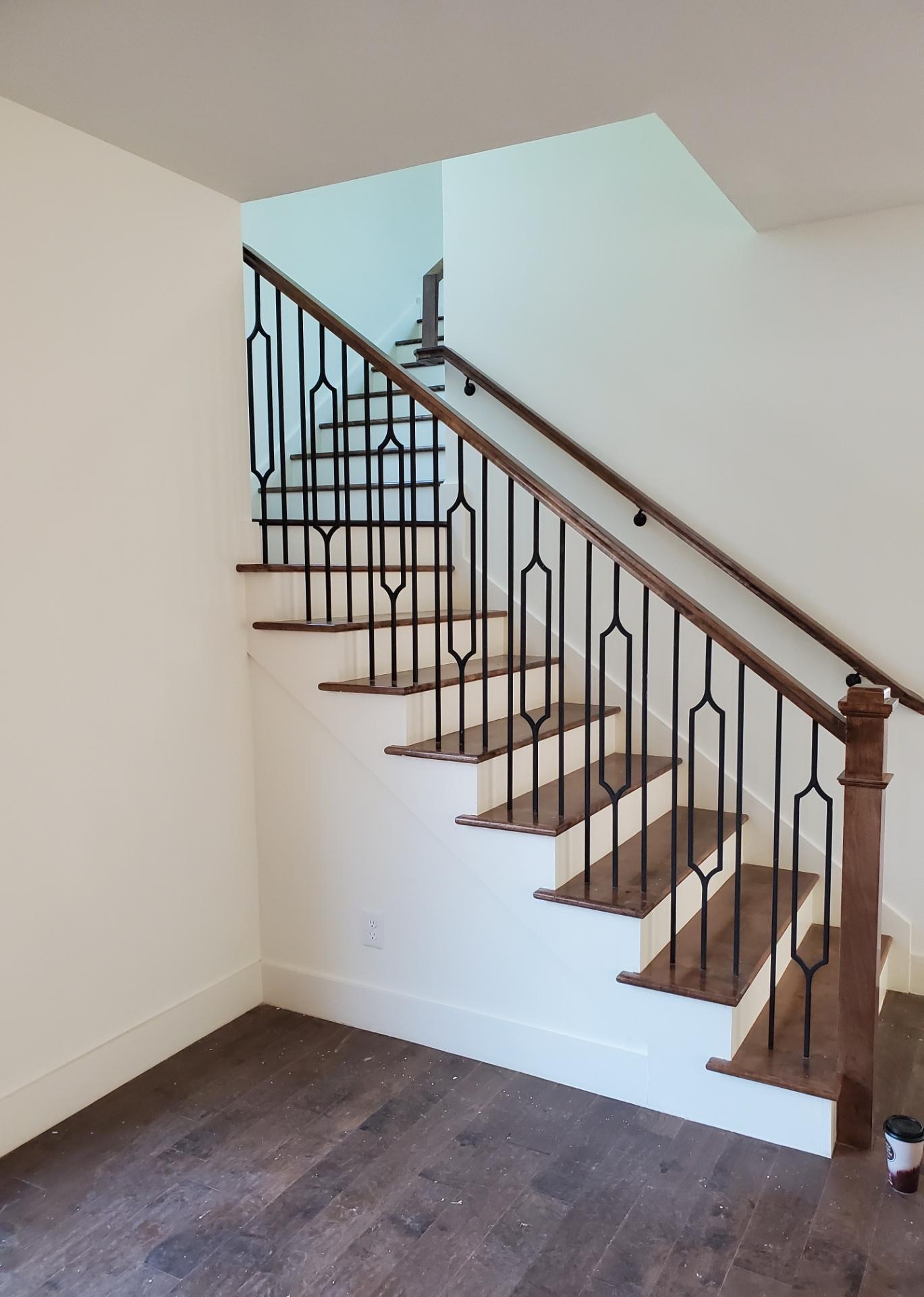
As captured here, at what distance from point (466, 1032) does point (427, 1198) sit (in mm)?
618

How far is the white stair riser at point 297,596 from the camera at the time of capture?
2896mm

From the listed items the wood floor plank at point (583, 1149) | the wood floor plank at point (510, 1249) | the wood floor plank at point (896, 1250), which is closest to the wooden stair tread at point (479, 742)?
the wood floor plank at point (583, 1149)

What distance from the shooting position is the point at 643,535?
3330 mm

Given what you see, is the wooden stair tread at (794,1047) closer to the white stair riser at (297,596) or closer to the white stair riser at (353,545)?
the white stair riser at (297,596)

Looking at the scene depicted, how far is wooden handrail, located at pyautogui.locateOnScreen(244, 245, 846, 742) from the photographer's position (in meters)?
2.11

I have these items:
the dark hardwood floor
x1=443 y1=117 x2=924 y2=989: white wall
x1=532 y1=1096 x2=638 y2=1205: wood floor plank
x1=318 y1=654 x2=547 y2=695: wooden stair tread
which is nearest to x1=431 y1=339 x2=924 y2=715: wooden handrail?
x1=443 y1=117 x2=924 y2=989: white wall

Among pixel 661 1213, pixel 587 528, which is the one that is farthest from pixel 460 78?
pixel 661 1213

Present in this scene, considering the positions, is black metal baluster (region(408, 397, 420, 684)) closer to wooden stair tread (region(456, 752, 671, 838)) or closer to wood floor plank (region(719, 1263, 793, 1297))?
wooden stair tread (region(456, 752, 671, 838))

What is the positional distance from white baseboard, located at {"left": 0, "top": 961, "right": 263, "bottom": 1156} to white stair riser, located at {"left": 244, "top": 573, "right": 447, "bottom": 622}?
3.60ft

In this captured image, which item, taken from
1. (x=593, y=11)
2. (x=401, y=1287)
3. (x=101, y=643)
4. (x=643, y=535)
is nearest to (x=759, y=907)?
(x=643, y=535)

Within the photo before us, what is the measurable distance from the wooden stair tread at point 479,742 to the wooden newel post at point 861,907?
3.07ft

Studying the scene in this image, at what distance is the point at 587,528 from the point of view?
235 cm

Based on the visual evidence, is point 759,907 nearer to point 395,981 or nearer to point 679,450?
point 395,981

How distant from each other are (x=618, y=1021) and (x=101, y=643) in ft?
5.30
